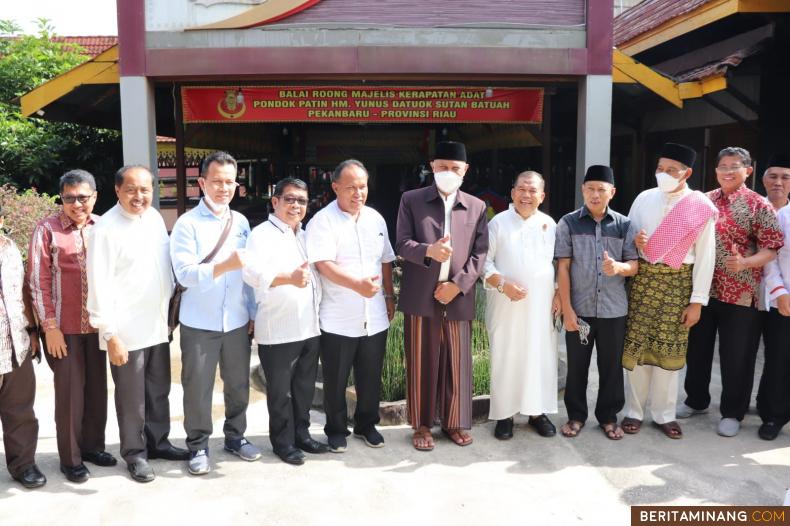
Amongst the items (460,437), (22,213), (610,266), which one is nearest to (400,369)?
(460,437)

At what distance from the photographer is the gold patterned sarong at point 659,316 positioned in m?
4.01

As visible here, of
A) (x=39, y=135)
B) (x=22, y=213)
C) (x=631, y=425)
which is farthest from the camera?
(x=39, y=135)

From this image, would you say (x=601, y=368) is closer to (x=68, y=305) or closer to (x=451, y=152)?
(x=451, y=152)

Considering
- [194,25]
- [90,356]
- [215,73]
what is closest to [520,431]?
[90,356]

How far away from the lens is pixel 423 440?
3.95m

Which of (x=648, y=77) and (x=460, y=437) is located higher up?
(x=648, y=77)

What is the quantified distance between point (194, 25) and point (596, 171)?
15.3ft

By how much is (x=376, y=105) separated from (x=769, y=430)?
17.9 ft

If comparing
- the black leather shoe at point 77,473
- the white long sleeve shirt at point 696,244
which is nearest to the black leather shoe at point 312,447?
the black leather shoe at point 77,473

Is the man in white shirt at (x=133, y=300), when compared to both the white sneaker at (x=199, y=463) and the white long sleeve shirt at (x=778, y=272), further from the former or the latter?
the white long sleeve shirt at (x=778, y=272)

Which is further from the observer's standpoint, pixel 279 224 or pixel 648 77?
pixel 648 77

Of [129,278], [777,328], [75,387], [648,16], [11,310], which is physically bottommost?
[75,387]

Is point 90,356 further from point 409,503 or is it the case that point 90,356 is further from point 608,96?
point 608,96

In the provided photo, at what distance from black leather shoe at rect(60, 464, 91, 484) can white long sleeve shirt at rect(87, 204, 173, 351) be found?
0.67 m
